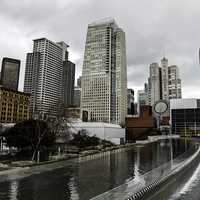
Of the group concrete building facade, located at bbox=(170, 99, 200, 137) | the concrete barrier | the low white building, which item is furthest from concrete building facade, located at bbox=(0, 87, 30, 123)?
the concrete barrier

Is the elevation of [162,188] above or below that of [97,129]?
below

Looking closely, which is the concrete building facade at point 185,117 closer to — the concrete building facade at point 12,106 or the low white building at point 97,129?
the low white building at point 97,129

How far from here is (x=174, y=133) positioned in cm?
17775

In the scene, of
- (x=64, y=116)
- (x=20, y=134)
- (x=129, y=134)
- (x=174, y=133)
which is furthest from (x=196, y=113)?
(x=20, y=134)

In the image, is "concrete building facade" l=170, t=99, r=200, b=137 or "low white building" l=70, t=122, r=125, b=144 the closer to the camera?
"low white building" l=70, t=122, r=125, b=144

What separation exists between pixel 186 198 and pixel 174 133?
164m

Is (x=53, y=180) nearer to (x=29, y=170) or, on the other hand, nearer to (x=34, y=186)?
(x=34, y=186)

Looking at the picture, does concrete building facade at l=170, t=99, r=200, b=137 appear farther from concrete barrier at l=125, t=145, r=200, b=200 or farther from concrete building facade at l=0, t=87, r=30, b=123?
concrete barrier at l=125, t=145, r=200, b=200

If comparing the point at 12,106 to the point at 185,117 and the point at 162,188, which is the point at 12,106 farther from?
the point at 162,188

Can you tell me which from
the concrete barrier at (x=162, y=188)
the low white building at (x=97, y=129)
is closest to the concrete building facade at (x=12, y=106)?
the low white building at (x=97, y=129)

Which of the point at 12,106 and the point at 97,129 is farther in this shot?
the point at 12,106

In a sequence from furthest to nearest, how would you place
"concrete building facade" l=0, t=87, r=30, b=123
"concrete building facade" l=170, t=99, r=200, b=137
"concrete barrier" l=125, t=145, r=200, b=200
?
"concrete building facade" l=170, t=99, r=200, b=137
"concrete building facade" l=0, t=87, r=30, b=123
"concrete barrier" l=125, t=145, r=200, b=200

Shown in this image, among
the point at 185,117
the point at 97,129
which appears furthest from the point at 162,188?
the point at 185,117

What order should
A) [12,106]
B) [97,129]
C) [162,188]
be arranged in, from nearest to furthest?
[162,188] → [97,129] → [12,106]
